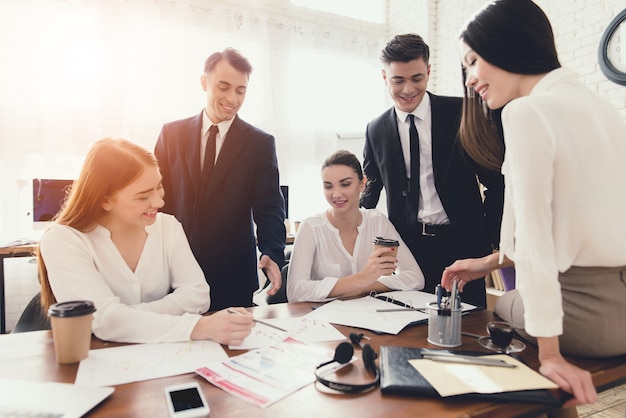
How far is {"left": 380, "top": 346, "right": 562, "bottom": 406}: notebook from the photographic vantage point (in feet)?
2.56

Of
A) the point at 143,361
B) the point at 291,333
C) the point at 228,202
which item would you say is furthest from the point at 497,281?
the point at 143,361

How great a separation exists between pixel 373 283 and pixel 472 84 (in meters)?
0.87

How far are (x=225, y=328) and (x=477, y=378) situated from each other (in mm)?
614

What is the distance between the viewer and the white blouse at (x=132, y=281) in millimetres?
1149

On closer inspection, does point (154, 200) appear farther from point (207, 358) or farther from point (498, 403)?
point (498, 403)

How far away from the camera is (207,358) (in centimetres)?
100

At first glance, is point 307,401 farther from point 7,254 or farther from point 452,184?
point 7,254

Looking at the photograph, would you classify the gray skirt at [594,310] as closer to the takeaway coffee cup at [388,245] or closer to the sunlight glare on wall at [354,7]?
the takeaway coffee cup at [388,245]

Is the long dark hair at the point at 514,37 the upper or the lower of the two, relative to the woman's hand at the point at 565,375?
upper

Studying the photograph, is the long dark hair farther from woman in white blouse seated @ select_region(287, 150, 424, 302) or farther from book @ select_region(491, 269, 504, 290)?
book @ select_region(491, 269, 504, 290)

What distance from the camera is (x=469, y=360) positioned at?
915mm

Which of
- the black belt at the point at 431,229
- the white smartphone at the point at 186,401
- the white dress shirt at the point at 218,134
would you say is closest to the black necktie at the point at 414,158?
the black belt at the point at 431,229

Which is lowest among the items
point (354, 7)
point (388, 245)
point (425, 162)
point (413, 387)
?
point (413, 387)

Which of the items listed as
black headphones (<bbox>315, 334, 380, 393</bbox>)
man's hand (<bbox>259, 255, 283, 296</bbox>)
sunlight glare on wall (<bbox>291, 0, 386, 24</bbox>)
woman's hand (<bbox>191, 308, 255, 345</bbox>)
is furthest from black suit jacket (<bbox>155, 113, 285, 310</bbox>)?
sunlight glare on wall (<bbox>291, 0, 386, 24</bbox>)
